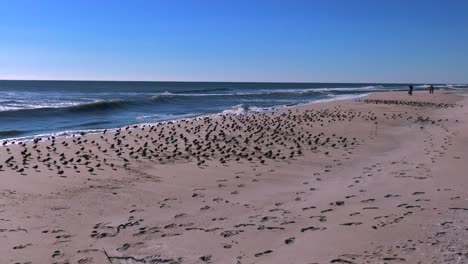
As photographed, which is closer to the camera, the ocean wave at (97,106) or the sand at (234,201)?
the sand at (234,201)

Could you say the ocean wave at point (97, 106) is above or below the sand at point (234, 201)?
above

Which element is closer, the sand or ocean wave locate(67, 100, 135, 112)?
the sand

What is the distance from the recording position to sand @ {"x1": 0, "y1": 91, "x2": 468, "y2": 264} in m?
5.84

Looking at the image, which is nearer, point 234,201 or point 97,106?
point 234,201

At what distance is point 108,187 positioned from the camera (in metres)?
9.57

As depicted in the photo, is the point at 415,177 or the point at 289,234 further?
the point at 415,177

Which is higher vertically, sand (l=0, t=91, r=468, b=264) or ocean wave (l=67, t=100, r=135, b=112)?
ocean wave (l=67, t=100, r=135, b=112)

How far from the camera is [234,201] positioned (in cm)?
843

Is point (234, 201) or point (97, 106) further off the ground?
point (97, 106)

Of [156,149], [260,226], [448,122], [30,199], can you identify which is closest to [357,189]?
[260,226]

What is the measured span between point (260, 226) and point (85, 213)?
299cm

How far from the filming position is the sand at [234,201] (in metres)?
5.84

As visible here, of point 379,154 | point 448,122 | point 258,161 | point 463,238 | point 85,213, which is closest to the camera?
point 463,238

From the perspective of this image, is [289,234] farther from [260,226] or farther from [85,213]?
[85,213]
